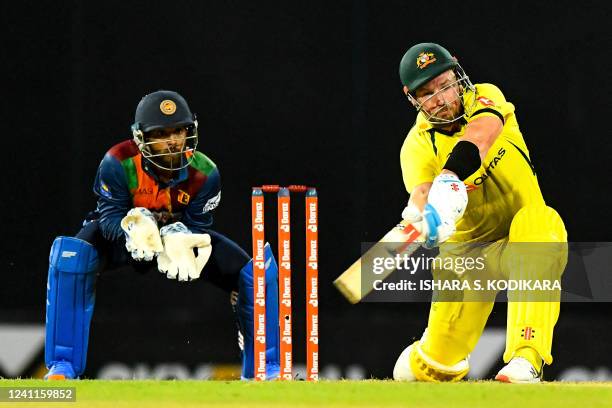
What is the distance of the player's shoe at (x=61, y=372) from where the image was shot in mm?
4883

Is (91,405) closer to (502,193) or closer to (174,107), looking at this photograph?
(174,107)

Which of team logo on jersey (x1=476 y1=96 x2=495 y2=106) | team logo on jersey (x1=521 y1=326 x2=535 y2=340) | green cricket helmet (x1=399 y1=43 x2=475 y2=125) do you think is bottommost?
team logo on jersey (x1=521 y1=326 x2=535 y2=340)

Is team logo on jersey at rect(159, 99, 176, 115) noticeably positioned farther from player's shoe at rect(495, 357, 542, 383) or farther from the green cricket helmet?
player's shoe at rect(495, 357, 542, 383)

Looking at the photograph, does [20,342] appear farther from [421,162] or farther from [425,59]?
[425,59]

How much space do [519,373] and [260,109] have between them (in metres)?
2.03

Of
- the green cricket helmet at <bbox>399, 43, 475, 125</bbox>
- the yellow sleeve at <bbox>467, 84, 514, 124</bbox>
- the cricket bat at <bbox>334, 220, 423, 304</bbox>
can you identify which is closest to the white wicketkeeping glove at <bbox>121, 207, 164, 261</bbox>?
the cricket bat at <bbox>334, 220, 423, 304</bbox>

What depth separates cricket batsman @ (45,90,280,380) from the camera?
489cm

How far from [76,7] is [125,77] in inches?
13.9

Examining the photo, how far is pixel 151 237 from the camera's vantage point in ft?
15.9

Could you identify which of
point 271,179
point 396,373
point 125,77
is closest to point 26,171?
point 125,77

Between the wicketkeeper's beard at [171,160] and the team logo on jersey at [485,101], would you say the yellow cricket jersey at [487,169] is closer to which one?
the team logo on jersey at [485,101]

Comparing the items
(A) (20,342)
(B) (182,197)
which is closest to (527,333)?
(B) (182,197)

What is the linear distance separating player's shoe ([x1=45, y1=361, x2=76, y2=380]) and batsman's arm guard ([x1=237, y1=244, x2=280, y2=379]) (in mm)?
613

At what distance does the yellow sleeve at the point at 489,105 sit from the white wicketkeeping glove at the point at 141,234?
1.10 meters
